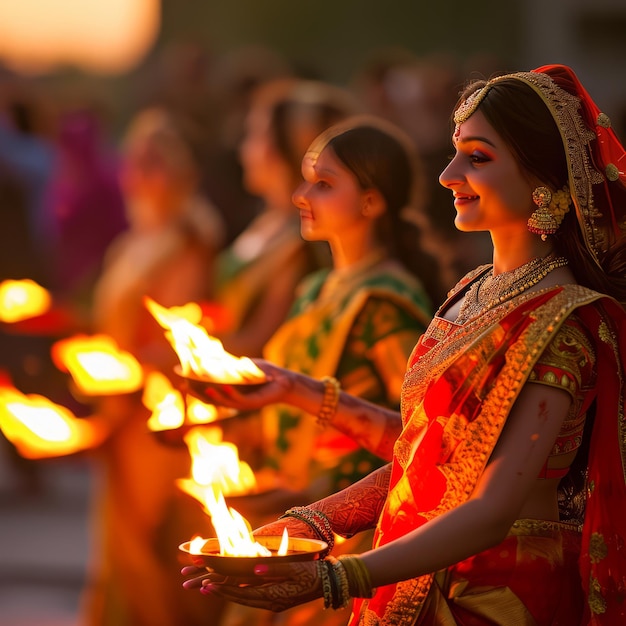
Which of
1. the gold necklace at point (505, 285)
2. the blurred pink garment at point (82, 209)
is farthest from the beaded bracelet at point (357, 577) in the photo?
the blurred pink garment at point (82, 209)

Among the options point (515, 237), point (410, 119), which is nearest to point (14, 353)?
point (410, 119)

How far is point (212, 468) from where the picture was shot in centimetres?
293

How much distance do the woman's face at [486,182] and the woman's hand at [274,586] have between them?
694 millimetres

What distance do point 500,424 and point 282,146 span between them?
9.91 feet

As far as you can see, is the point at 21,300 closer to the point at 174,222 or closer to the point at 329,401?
the point at 329,401

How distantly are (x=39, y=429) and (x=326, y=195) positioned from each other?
931 millimetres

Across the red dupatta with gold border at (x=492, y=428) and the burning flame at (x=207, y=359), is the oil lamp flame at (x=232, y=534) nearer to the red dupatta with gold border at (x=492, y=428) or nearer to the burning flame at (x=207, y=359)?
the red dupatta with gold border at (x=492, y=428)

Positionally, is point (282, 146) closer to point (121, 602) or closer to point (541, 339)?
point (121, 602)

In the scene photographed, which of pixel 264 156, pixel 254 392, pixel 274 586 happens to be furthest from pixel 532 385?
pixel 264 156

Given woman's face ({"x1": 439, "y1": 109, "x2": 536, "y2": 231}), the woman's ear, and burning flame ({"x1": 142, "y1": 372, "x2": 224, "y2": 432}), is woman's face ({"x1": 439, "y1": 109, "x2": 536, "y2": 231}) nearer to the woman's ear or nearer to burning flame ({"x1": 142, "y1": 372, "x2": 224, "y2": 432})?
burning flame ({"x1": 142, "y1": 372, "x2": 224, "y2": 432})

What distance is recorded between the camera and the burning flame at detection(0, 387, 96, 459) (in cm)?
335

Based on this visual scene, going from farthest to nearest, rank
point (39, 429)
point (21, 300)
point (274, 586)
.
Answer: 1. point (21, 300)
2. point (39, 429)
3. point (274, 586)

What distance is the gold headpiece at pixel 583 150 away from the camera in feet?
7.99

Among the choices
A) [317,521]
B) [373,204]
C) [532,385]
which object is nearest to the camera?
[532,385]
